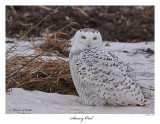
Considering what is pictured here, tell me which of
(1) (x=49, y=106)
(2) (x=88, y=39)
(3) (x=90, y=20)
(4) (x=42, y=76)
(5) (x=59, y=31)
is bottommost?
(1) (x=49, y=106)

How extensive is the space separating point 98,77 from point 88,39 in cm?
38

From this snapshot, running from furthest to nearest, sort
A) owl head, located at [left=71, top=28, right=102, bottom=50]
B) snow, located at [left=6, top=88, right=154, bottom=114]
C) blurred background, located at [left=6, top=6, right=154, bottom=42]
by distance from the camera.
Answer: blurred background, located at [left=6, top=6, right=154, bottom=42] → owl head, located at [left=71, top=28, right=102, bottom=50] → snow, located at [left=6, top=88, right=154, bottom=114]

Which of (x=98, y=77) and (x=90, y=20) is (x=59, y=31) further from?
(x=98, y=77)

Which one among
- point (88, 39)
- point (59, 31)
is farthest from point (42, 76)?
point (59, 31)

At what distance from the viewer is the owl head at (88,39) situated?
2.61 meters

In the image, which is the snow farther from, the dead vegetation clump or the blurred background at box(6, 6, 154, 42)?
the blurred background at box(6, 6, 154, 42)

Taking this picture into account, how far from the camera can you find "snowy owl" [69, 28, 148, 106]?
2.50m

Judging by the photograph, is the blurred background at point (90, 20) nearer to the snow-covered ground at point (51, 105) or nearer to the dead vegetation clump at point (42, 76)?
the dead vegetation clump at point (42, 76)

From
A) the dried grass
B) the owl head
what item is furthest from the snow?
the owl head

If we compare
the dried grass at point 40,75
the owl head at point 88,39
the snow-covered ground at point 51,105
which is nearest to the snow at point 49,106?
the snow-covered ground at point 51,105

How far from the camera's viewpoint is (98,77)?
8.17 ft
